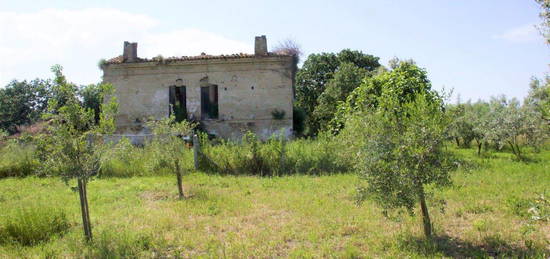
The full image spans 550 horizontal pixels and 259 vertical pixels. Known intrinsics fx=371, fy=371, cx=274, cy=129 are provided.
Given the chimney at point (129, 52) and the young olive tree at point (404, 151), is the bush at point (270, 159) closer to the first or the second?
the young olive tree at point (404, 151)

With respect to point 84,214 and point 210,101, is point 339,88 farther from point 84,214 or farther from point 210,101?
point 84,214

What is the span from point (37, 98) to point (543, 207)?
133 feet

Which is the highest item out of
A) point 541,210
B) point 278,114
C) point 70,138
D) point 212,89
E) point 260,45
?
point 260,45

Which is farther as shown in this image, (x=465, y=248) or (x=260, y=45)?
(x=260, y=45)

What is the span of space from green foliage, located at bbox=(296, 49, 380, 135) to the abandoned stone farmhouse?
11.6 meters

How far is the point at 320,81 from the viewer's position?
32.2 m

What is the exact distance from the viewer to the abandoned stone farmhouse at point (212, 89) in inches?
794

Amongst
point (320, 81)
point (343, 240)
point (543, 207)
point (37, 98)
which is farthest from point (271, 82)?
point (37, 98)

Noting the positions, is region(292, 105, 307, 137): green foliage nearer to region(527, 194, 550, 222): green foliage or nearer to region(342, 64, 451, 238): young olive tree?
region(342, 64, 451, 238): young olive tree

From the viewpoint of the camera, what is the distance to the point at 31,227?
6234 millimetres

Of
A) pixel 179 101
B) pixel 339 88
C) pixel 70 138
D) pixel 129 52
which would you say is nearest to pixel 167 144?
pixel 70 138

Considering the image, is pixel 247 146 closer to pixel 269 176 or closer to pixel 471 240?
pixel 269 176

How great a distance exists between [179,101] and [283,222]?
1571 cm

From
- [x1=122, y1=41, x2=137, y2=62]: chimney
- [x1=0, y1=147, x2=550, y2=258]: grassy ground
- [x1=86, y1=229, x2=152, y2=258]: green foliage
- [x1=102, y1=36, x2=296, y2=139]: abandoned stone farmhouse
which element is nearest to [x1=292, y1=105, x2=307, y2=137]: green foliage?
[x1=102, y1=36, x2=296, y2=139]: abandoned stone farmhouse
